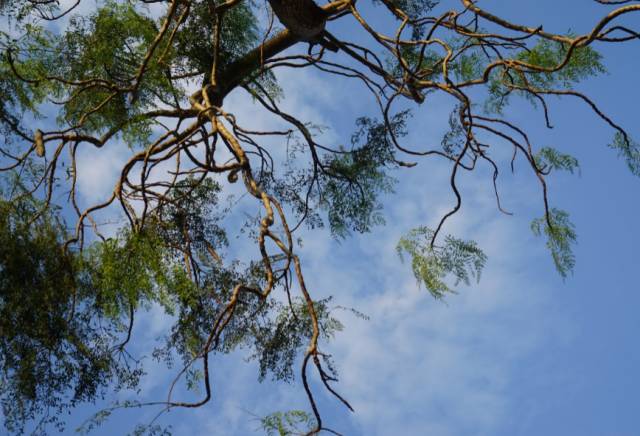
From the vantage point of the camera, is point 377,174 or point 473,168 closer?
point 473,168

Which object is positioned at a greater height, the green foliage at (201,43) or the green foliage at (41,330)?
the green foliage at (201,43)

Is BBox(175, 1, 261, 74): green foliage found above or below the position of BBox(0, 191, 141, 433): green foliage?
above

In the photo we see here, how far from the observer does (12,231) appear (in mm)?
3576

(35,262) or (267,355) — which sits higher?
(35,262)

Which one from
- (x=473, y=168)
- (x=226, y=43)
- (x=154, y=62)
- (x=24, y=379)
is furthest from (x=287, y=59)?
→ (x=24, y=379)

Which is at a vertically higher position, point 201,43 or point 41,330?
point 201,43

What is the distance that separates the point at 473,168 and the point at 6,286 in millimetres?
2259

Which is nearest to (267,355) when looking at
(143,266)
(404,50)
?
(143,266)

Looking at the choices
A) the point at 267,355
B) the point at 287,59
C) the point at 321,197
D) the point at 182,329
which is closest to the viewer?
the point at 267,355

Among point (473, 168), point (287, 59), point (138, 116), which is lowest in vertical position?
point (473, 168)

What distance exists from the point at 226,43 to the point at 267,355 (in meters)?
1.95

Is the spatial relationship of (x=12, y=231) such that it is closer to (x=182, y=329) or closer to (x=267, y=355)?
(x=182, y=329)

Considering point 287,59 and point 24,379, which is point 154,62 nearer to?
point 287,59

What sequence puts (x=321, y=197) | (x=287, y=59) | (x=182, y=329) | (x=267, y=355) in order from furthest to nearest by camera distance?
(x=321, y=197) → (x=287, y=59) → (x=182, y=329) → (x=267, y=355)
